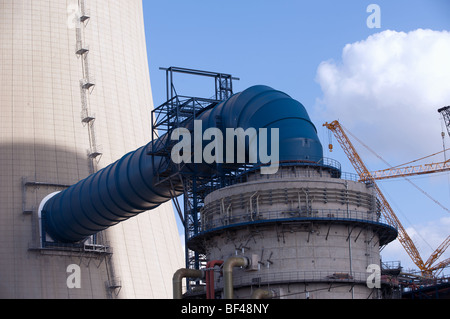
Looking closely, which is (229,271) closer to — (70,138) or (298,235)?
(298,235)

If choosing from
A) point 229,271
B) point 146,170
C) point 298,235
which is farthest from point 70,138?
point 298,235

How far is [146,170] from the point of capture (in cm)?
4784

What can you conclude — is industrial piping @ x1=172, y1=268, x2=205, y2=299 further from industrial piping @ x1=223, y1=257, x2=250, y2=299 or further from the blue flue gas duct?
the blue flue gas duct

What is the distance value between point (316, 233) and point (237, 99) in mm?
8050

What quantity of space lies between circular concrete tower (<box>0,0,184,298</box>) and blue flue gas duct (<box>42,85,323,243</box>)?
2.45 metres

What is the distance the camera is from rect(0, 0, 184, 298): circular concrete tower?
201ft

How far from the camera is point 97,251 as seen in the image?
6238 centimetres

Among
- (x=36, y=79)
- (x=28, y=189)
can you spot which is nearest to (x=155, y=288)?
(x=28, y=189)


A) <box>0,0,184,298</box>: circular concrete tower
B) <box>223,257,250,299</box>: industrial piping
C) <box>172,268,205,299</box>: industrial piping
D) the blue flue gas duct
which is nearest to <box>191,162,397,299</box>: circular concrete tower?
<box>223,257,250,299</box>: industrial piping
